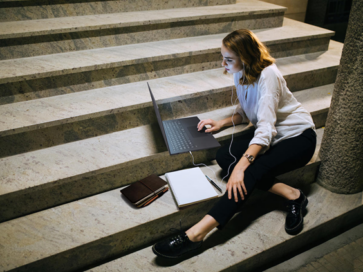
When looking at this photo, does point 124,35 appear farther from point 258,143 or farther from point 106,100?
point 258,143

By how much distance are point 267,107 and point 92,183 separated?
3.95 ft

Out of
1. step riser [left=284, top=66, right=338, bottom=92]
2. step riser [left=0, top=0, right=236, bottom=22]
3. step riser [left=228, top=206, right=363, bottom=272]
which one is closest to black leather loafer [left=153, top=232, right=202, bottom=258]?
step riser [left=228, top=206, right=363, bottom=272]

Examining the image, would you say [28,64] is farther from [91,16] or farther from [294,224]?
[294,224]

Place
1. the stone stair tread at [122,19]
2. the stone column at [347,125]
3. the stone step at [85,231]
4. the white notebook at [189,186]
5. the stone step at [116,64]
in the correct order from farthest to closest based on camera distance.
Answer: the stone stair tread at [122,19]
the stone step at [116,64]
the white notebook at [189,186]
the stone column at [347,125]
the stone step at [85,231]

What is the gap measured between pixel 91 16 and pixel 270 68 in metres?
1.91

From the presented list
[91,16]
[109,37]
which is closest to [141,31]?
[109,37]

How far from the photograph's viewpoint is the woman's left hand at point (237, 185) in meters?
1.56

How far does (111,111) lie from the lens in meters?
1.97

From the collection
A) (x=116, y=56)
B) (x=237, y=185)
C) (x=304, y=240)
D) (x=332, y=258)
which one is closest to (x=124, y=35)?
(x=116, y=56)

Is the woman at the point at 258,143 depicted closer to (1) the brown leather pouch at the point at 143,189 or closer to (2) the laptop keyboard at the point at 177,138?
(2) the laptop keyboard at the point at 177,138

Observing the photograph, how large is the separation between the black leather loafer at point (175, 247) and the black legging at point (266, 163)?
0.67 ft

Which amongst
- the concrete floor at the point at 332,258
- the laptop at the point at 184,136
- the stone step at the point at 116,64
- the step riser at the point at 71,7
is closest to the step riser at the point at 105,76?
the stone step at the point at 116,64

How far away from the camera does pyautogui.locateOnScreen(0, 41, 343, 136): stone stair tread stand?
1.84 meters

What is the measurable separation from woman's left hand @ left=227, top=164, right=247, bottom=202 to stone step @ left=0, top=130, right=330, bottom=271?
0.76ft
